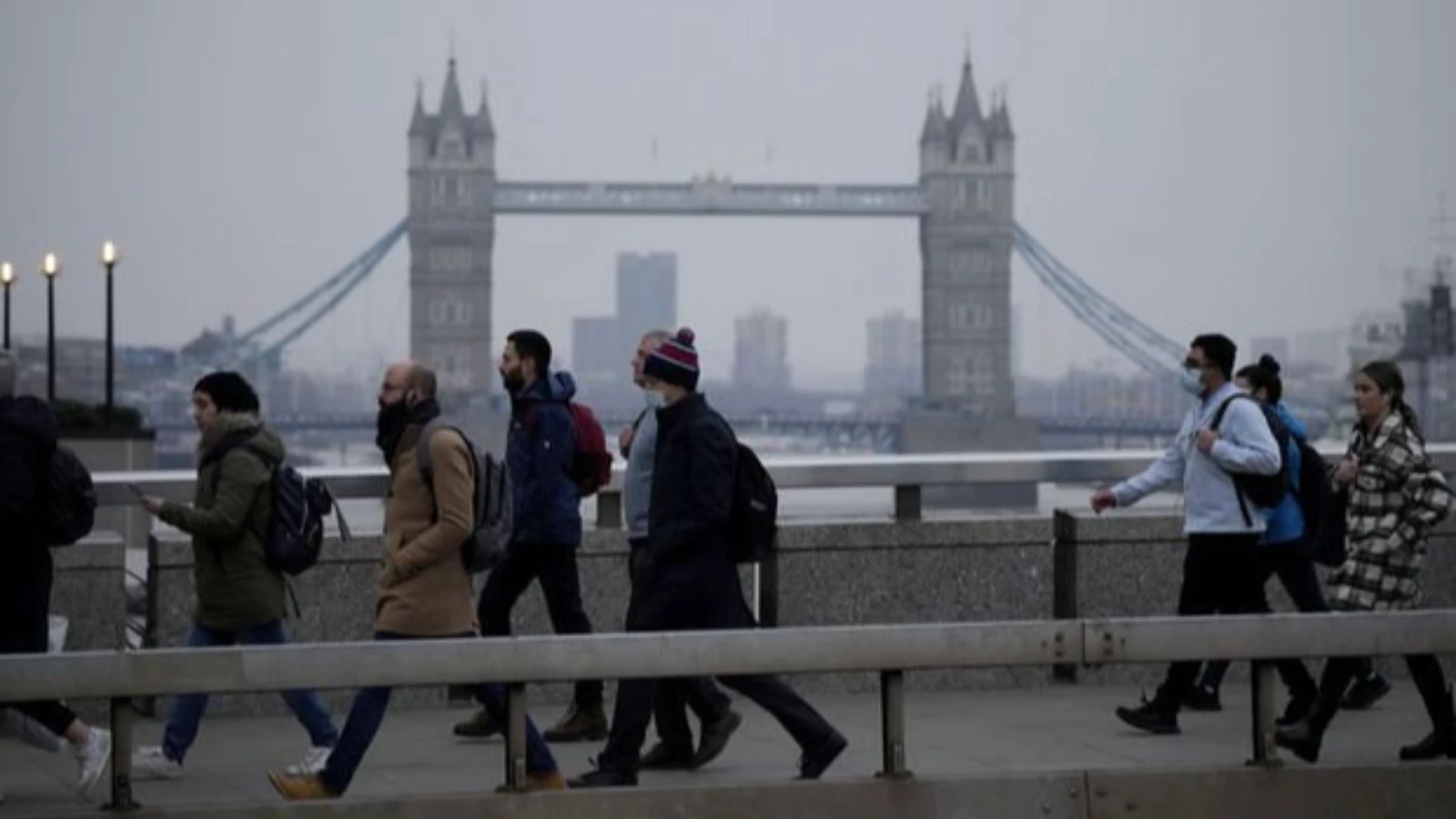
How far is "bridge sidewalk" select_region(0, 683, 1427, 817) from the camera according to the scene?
25.1ft

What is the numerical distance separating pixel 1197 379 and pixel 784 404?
433 feet

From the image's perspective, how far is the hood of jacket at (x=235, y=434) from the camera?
793 cm

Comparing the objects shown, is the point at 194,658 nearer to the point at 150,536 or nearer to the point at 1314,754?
the point at 1314,754

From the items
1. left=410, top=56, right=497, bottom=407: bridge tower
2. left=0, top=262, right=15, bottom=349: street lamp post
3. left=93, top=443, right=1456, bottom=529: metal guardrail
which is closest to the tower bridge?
left=410, top=56, right=497, bottom=407: bridge tower

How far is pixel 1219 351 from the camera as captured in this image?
8852 millimetres

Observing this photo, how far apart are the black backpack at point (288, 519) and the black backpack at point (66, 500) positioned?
33 cm

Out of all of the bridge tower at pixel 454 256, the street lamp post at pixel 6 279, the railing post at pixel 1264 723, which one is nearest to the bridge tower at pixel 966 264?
the bridge tower at pixel 454 256

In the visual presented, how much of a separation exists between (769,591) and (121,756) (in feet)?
12.8

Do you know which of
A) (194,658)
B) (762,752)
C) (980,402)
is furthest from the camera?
(980,402)

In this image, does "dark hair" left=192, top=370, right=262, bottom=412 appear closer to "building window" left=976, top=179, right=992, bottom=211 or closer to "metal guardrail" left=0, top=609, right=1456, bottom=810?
"metal guardrail" left=0, top=609, right=1456, bottom=810

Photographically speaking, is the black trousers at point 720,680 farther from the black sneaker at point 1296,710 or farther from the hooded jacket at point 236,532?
the black sneaker at point 1296,710

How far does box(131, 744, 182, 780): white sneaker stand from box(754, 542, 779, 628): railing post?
7.80 ft

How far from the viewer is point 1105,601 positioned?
10.1m

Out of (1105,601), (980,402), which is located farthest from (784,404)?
(1105,601)
